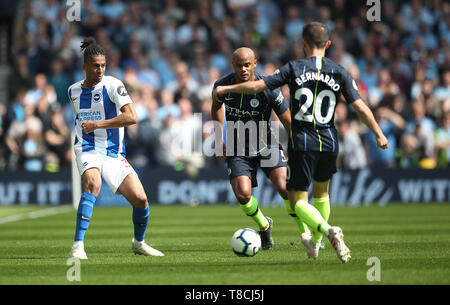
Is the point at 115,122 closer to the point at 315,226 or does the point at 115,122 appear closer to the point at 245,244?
the point at 245,244

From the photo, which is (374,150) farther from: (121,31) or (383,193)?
(121,31)

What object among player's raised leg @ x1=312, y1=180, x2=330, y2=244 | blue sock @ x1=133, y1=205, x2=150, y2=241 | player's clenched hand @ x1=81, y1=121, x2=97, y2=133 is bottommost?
blue sock @ x1=133, y1=205, x2=150, y2=241

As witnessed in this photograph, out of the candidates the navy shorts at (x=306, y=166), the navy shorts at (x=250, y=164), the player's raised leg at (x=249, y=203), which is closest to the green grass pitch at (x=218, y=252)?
the player's raised leg at (x=249, y=203)

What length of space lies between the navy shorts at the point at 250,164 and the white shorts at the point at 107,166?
1327mm

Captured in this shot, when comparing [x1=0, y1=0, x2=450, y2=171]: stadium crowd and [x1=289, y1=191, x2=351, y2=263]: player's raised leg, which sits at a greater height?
[x1=0, y1=0, x2=450, y2=171]: stadium crowd

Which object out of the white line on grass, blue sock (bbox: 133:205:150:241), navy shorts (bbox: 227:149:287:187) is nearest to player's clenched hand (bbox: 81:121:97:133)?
blue sock (bbox: 133:205:150:241)

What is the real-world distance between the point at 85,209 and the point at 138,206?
65 cm

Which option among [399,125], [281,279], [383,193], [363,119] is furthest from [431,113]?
[281,279]

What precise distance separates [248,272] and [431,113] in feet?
45.4

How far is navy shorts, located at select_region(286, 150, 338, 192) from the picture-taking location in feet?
27.6

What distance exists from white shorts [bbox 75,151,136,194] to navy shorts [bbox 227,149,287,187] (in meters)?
1.33

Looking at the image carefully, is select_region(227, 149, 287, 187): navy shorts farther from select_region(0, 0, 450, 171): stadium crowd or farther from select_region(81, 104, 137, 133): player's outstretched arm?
select_region(0, 0, 450, 171): stadium crowd

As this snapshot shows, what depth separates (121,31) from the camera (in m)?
23.1

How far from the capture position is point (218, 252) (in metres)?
9.91
